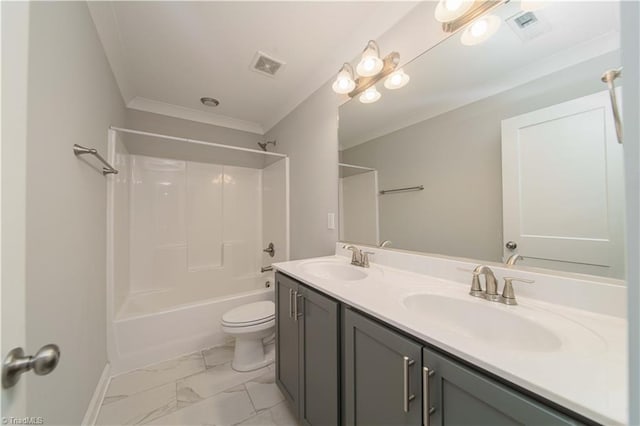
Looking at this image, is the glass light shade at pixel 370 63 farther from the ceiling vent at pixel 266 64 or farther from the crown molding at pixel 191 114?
the crown molding at pixel 191 114

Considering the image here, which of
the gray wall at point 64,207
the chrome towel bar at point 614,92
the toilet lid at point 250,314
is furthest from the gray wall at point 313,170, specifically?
the gray wall at point 64,207

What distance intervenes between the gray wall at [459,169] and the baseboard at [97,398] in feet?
6.32

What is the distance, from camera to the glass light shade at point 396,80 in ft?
4.47

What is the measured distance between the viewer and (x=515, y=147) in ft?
3.18

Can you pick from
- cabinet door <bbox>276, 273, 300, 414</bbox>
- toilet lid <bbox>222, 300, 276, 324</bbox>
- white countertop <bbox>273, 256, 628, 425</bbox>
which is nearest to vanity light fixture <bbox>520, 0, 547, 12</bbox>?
white countertop <bbox>273, 256, 628, 425</bbox>

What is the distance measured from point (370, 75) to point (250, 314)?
1.93 metres

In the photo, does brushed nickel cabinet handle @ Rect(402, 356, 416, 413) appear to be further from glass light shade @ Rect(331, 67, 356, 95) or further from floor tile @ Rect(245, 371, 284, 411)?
glass light shade @ Rect(331, 67, 356, 95)

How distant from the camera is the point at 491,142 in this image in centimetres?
106

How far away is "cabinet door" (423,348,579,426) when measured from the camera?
45 cm

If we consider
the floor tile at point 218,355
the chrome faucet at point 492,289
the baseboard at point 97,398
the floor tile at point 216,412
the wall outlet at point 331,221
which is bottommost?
the floor tile at point 218,355

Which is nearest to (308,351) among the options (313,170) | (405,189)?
(405,189)

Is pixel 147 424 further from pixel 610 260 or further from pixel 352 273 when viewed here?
pixel 610 260

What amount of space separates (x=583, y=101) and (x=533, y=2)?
440 millimetres

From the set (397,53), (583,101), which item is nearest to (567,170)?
(583,101)
